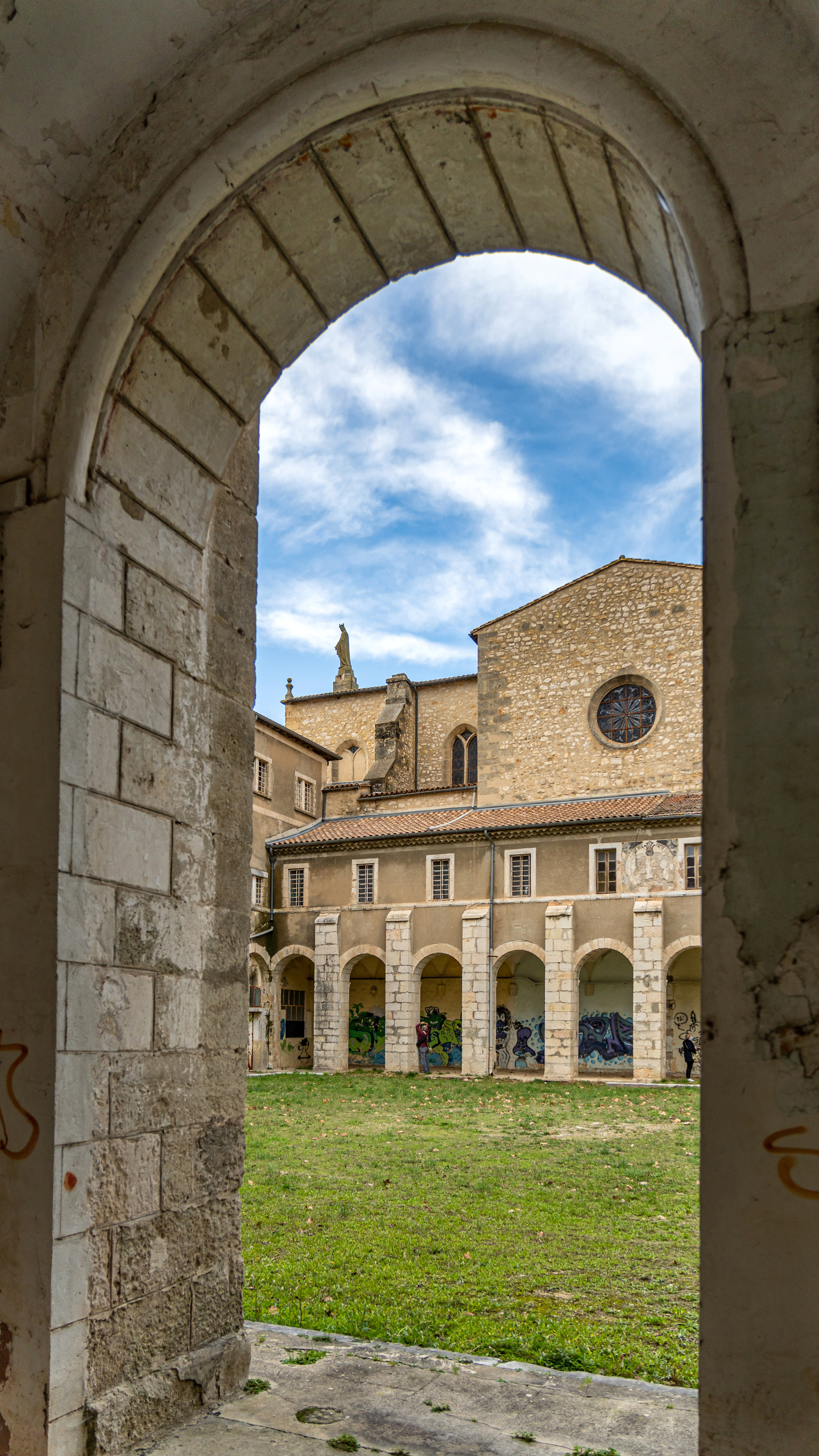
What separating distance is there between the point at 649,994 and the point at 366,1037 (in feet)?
34.7

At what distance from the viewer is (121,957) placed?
125 inches

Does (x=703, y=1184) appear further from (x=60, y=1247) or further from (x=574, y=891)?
(x=574, y=891)

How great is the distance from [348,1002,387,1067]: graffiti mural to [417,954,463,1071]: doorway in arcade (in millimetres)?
1415

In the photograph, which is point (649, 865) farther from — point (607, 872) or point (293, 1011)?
point (293, 1011)

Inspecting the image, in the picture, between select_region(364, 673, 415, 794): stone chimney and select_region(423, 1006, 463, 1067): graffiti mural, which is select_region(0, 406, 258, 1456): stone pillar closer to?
select_region(423, 1006, 463, 1067): graffiti mural

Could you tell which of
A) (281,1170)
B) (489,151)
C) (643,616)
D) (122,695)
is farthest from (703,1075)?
(643,616)

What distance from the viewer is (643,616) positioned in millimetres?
29344

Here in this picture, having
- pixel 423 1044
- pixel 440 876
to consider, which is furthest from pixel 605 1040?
pixel 440 876

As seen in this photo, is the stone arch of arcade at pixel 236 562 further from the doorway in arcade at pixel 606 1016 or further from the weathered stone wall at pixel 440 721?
the weathered stone wall at pixel 440 721

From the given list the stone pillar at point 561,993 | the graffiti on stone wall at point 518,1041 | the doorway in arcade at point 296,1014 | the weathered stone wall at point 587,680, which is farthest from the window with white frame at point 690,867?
the doorway in arcade at point 296,1014

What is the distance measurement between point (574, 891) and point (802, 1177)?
24.0 metres

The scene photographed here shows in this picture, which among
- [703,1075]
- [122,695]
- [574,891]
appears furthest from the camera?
[574,891]

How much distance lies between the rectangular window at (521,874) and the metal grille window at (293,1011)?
A: 341 inches

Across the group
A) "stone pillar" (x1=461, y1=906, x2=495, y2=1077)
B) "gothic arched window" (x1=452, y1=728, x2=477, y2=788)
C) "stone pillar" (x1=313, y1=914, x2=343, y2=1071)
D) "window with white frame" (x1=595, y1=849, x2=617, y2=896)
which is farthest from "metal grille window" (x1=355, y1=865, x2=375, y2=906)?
"gothic arched window" (x1=452, y1=728, x2=477, y2=788)
